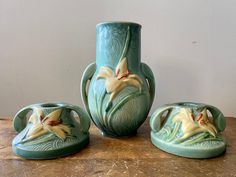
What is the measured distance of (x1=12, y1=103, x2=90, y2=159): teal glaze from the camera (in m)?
0.36

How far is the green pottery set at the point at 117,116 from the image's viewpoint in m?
0.37

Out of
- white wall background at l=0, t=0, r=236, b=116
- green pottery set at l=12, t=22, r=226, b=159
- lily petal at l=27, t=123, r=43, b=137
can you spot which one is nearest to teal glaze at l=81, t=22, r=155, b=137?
green pottery set at l=12, t=22, r=226, b=159

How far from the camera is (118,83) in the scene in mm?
418

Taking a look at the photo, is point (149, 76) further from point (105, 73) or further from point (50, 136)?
point (50, 136)

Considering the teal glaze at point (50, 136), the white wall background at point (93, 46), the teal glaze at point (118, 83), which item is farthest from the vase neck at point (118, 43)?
the white wall background at point (93, 46)

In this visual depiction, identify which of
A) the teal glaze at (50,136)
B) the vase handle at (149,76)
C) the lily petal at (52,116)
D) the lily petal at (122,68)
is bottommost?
the teal glaze at (50,136)

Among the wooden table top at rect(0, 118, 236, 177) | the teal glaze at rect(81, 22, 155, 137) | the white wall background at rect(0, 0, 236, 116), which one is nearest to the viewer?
the wooden table top at rect(0, 118, 236, 177)

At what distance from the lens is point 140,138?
47 centimetres

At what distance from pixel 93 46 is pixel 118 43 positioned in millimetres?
276

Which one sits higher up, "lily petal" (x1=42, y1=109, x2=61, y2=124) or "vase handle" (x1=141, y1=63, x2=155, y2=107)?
"vase handle" (x1=141, y1=63, x2=155, y2=107)

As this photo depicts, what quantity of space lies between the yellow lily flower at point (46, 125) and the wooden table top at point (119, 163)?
42mm

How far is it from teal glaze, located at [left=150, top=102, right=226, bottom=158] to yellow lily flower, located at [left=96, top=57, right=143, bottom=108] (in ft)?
0.26

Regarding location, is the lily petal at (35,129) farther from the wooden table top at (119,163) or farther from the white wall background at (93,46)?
the white wall background at (93,46)

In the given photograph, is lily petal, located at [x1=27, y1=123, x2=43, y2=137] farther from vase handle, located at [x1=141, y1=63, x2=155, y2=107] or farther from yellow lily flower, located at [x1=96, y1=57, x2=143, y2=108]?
vase handle, located at [x1=141, y1=63, x2=155, y2=107]
